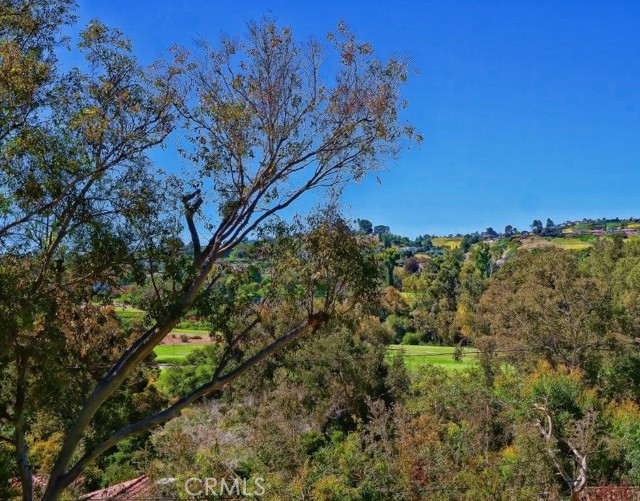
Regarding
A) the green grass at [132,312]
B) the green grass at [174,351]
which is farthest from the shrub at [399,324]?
the green grass at [132,312]

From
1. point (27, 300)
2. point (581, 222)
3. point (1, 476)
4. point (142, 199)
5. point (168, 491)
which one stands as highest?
point (581, 222)

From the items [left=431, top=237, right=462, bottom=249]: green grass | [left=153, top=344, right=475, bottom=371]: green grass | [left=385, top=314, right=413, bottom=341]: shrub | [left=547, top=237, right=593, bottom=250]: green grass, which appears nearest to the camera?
[left=153, top=344, right=475, bottom=371]: green grass

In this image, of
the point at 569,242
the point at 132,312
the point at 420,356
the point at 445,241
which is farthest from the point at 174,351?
the point at 445,241

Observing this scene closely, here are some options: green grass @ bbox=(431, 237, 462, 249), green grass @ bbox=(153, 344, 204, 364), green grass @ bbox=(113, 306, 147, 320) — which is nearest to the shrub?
green grass @ bbox=(153, 344, 204, 364)

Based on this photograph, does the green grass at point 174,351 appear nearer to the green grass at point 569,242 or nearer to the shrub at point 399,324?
the shrub at point 399,324

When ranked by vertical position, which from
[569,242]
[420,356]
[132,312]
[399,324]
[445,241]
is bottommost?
[420,356]

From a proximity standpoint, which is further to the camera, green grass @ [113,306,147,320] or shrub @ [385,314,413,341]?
shrub @ [385,314,413,341]

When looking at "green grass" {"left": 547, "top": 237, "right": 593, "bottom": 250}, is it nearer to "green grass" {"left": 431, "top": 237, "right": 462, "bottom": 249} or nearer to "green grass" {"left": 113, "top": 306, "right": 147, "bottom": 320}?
"green grass" {"left": 431, "top": 237, "right": 462, "bottom": 249}

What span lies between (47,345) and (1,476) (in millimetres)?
2121

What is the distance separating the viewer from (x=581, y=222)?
143000 mm

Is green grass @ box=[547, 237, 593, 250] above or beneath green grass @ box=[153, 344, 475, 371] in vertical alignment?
above

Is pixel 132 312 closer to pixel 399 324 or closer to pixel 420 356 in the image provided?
pixel 420 356

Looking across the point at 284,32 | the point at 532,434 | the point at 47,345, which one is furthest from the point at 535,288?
the point at 47,345

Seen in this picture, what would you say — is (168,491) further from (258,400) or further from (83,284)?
(258,400)
